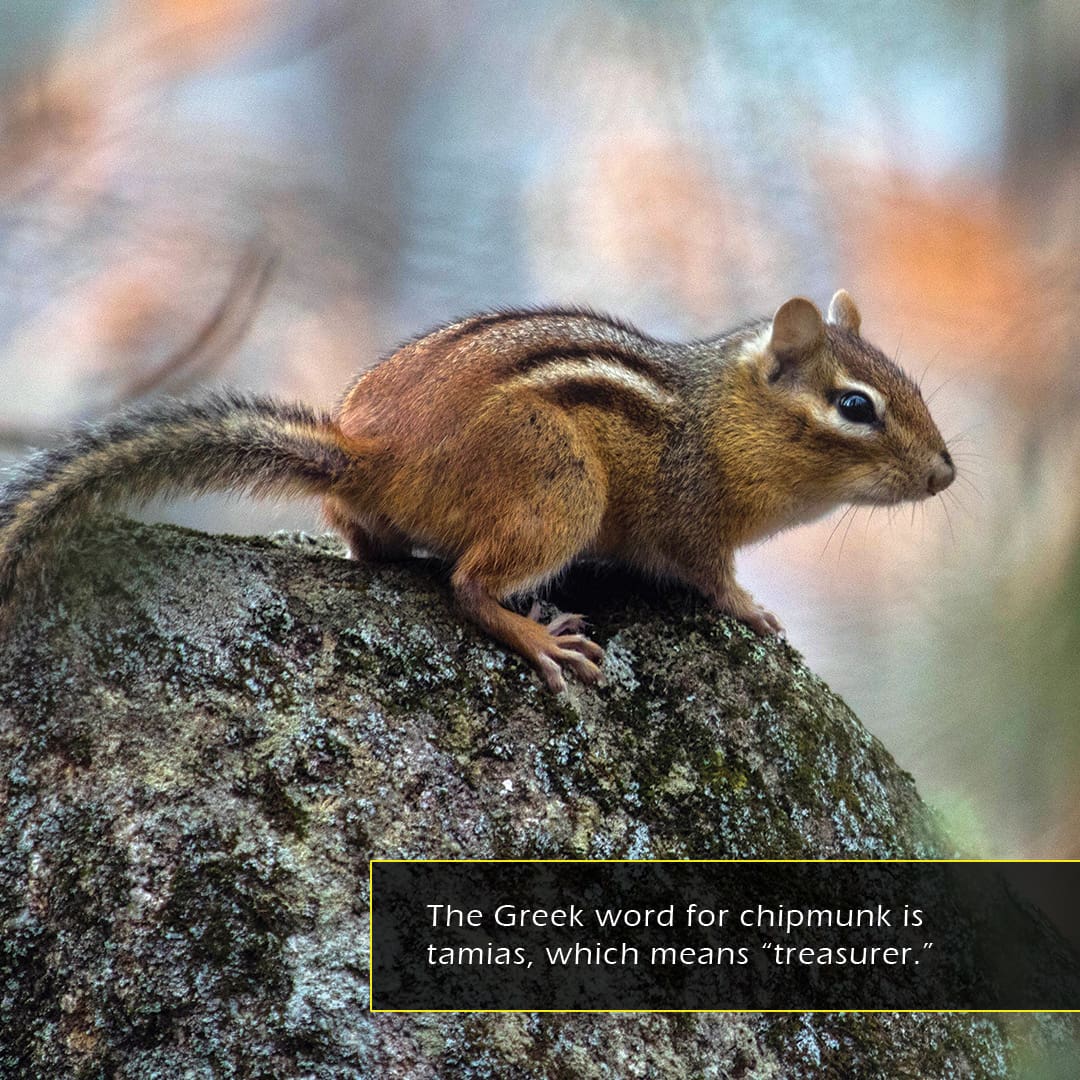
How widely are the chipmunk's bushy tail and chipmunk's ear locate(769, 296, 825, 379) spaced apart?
108 cm

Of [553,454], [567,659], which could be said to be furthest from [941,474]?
[567,659]

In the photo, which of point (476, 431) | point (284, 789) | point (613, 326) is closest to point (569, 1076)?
point (284, 789)

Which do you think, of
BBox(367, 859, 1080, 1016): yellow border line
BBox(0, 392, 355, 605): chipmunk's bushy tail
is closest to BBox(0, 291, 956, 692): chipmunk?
BBox(0, 392, 355, 605): chipmunk's bushy tail

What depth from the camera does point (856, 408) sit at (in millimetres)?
2660

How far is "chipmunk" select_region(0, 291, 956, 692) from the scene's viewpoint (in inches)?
78.6

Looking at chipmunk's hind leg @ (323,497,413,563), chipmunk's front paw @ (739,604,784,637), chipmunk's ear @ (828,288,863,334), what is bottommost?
chipmunk's front paw @ (739,604,784,637)

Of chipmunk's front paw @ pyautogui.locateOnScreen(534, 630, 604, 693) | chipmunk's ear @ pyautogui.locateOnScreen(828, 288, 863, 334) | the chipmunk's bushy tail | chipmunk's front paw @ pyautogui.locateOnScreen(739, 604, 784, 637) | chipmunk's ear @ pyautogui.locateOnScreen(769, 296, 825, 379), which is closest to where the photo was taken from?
the chipmunk's bushy tail

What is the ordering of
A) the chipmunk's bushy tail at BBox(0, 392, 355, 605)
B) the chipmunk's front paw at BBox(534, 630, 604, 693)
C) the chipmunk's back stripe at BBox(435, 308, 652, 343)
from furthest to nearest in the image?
the chipmunk's back stripe at BBox(435, 308, 652, 343) < the chipmunk's front paw at BBox(534, 630, 604, 693) < the chipmunk's bushy tail at BBox(0, 392, 355, 605)

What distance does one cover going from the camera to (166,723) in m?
1.70

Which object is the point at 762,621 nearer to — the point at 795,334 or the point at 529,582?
the point at 529,582

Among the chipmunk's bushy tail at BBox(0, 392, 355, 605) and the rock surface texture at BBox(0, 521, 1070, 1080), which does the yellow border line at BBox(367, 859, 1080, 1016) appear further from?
the chipmunk's bushy tail at BBox(0, 392, 355, 605)

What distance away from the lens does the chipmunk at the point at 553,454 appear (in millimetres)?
1997

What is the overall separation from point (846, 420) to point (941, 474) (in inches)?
9.9

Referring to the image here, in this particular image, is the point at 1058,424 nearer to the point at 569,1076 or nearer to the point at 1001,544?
the point at 1001,544
